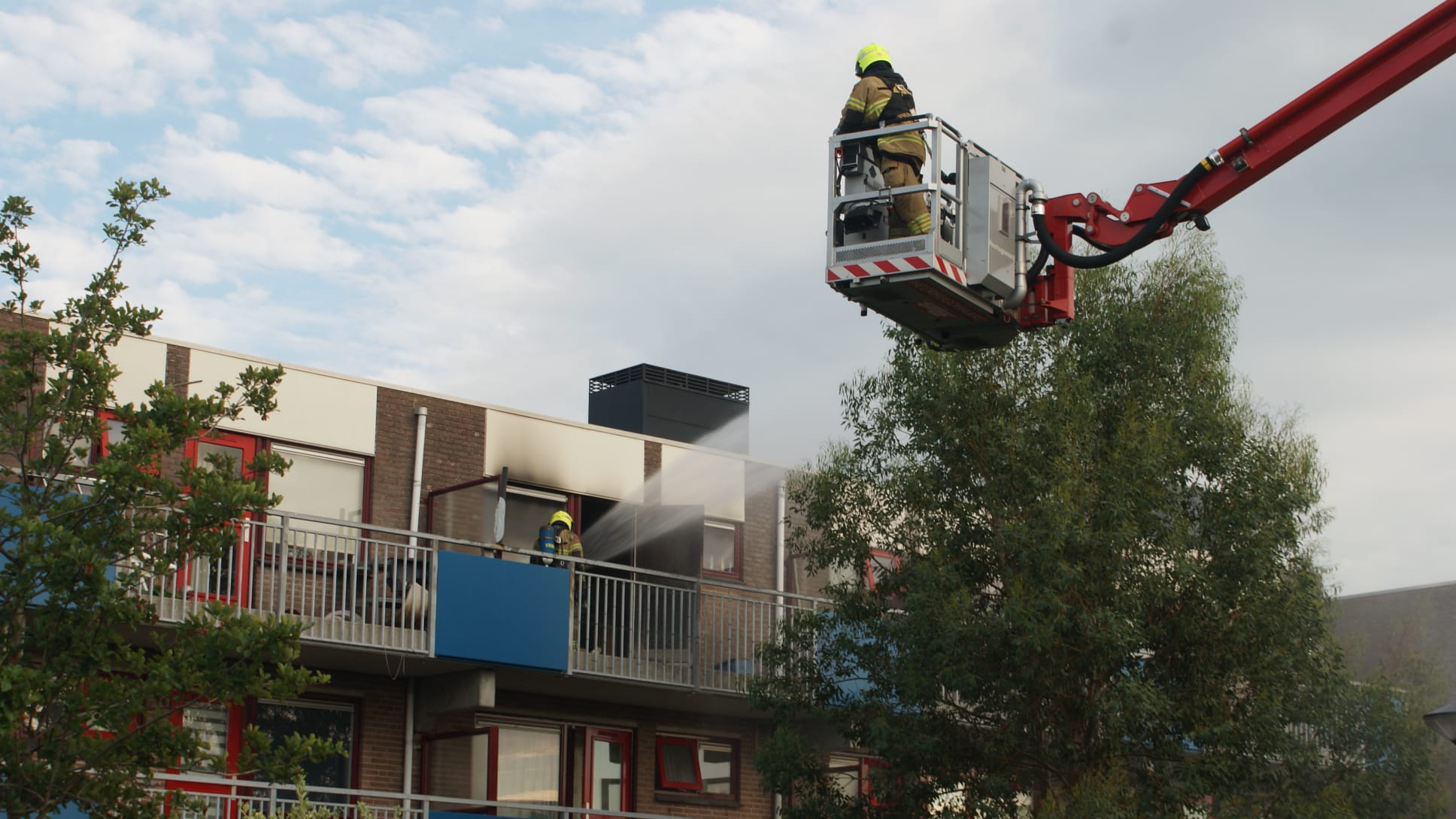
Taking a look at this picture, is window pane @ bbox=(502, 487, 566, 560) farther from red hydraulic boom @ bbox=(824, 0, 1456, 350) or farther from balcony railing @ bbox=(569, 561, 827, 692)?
red hydraulic boom @ bbox=(824, 0, 1456, 350)

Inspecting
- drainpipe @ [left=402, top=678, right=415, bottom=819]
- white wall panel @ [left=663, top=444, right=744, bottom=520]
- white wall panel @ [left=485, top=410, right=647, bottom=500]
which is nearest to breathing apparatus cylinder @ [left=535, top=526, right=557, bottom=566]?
white wall panel @ [left=485, top=410, right=647, bottom=500]

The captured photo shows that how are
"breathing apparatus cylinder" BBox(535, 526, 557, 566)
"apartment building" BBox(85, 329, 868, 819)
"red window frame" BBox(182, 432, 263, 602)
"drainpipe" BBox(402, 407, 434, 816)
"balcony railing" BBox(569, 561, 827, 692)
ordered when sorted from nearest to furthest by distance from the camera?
"red window frame" BBox(182, 432, 263, 602) → "apartment building" BBox(85, 329, 868, 819) → "drainpipe" BBox(402, 407, 434, 816) → "balcony railing" BBox(569, 561, 827, 692) → "breathing apparatus cylinder" BBox(535, 526, 557, 566)

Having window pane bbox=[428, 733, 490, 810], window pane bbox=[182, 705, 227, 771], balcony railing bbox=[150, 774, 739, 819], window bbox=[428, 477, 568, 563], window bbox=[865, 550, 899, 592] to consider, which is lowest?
balcony railing bbox=[150, 774, 739, 819]

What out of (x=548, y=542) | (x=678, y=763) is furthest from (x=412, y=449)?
(x=678, y=763)

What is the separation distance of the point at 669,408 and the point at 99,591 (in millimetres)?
14826

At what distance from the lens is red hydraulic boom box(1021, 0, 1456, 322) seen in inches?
468

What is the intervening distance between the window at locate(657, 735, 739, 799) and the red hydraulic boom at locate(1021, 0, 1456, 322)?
1029cm

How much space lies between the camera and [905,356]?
18125mm

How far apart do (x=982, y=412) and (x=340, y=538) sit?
6.82 metres

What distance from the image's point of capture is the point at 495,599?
1862 cm

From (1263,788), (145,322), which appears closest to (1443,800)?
(1263,788)

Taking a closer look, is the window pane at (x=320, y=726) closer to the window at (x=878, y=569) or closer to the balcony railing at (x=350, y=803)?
the balcony railing at (x=350, y=803)

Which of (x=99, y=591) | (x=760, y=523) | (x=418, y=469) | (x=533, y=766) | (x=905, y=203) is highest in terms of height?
(x=905, y=203)

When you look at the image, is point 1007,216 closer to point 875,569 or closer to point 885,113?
point 885,113
